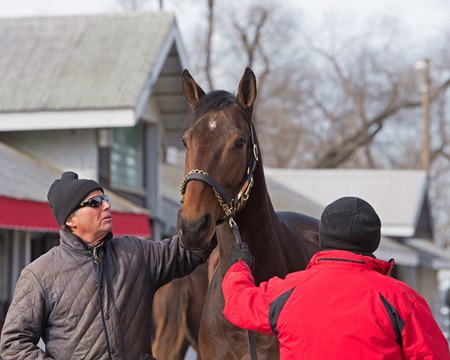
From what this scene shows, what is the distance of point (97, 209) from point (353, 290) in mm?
1490

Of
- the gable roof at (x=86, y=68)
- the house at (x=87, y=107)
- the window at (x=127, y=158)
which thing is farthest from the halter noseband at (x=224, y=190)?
the window at (x=127, y=158)

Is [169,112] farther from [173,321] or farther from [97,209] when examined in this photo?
[97,209]

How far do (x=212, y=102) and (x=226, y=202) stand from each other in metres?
0.60

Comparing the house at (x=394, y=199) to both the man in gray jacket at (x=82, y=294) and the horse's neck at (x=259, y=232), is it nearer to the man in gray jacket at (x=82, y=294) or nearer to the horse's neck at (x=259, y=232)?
the horse's neck at (x=259, y=232)

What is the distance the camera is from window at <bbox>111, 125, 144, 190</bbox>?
54.0 feet

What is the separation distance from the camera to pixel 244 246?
16.4ft

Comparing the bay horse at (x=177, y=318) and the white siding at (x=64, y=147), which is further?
the white siding at (x=64, y=147)

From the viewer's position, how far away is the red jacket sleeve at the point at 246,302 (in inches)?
159

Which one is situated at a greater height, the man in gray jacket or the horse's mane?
the horse's mane

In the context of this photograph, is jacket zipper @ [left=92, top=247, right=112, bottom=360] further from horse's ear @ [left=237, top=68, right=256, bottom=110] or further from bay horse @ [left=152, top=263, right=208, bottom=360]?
bay horse @ [left=152, top=263, right=208, bottom=360]

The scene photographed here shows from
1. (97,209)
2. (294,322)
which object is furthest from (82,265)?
(294,322)

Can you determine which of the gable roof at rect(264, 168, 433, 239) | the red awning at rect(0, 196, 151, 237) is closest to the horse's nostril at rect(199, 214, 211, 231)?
the red awning at rect(0, 196, 151, 237)

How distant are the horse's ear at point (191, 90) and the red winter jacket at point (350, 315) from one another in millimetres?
1712

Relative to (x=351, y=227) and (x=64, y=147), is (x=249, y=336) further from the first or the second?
(x=64, y=147)
